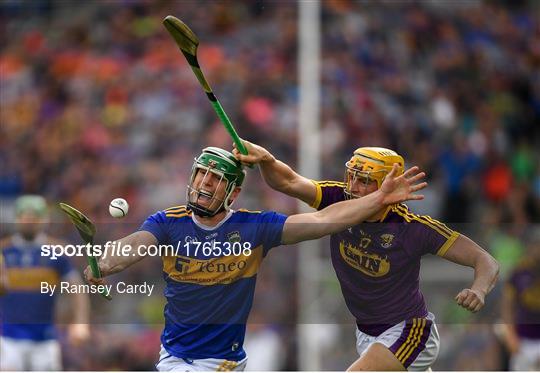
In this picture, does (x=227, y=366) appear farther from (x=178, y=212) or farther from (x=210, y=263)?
(x=178, y=212)

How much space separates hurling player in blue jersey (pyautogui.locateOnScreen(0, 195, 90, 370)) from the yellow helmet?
160 centimetres

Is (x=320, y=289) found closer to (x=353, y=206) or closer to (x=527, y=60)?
(x=353, y=206)

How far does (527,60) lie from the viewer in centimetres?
1510

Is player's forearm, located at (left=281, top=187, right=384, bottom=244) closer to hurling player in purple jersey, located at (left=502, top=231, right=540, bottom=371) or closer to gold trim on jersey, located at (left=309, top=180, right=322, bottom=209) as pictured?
gold trim on jersey, located at (left=309, top=180, right=322, bottom=209)

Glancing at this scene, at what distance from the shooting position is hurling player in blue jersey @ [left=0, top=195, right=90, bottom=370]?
7.64 meters

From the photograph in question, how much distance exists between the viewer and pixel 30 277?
8.02 meters

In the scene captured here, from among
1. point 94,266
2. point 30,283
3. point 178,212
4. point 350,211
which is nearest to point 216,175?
point 178,212

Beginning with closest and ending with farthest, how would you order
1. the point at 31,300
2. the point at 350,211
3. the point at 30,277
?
the point at 350,211
the point at 31,300
the point at 30,277

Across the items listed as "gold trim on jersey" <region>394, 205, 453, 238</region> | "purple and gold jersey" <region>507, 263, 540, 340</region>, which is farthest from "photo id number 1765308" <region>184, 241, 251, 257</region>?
"purple and gold jersey" <region>507, 263, 540, 340</region>

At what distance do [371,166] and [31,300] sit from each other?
7.01ft

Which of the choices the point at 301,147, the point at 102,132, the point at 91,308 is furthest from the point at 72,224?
the point at 102,132

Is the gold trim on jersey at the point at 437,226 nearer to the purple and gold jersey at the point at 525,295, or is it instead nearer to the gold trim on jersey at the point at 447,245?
the gold trim on jersey at the point at 447,245

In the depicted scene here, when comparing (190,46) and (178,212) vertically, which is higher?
(190,46)

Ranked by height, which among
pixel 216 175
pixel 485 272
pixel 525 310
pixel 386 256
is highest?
pixel 216 175
